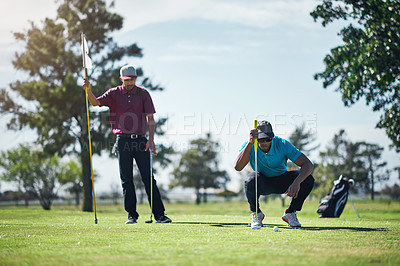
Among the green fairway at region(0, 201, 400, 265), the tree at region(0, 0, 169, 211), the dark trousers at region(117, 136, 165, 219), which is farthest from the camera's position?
the tree at region(0, 0, 169, 211)

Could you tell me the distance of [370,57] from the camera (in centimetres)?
1446

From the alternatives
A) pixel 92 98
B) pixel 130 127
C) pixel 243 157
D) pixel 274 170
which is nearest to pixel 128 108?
pixel 130 127

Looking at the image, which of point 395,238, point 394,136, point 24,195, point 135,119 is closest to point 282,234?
point 395,238

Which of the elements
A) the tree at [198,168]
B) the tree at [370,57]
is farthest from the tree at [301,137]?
the tree at [370,57]

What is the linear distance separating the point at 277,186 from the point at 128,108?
2.86 meters

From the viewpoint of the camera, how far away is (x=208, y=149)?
79.1 meters

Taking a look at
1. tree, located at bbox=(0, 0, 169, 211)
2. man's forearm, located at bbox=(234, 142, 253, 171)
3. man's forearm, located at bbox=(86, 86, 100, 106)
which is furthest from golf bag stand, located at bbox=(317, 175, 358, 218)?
tree, located at bbox=(0, 0, 169, 211)

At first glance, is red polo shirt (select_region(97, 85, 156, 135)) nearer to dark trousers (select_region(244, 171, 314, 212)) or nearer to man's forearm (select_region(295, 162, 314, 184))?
dark trousers (select_region(244, 171, 314, 212))

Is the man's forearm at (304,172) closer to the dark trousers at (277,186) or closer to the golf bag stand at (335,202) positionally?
the dark trousers at (277,186)

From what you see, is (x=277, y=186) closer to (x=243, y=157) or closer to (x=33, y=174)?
(x=243, y=157)

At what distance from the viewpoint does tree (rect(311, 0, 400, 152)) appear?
1440 cm

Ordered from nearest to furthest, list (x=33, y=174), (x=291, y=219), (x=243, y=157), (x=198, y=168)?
(x=243, y=157)
(x=291, y=219)
(x=33, y=174)
(x=198, y=168)

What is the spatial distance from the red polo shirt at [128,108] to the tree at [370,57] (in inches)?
344

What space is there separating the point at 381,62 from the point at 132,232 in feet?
35.5
